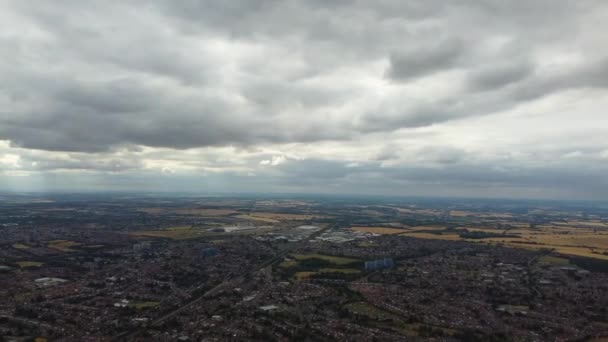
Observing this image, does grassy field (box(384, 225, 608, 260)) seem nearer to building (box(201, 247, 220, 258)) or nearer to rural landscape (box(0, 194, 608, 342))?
rural landscape (box(0, 194, 608, 342))

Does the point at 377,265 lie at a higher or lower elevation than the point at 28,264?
higher

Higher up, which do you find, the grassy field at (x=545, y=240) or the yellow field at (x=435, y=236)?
the grassy field at (x=545, y=240)

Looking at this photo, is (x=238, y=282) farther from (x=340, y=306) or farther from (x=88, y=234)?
(x=88, y=234)

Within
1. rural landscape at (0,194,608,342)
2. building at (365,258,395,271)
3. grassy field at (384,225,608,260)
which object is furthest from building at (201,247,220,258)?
grassy field at (384,225,608,260)

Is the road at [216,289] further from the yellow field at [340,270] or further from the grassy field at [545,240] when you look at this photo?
the grassy field at [545,240]

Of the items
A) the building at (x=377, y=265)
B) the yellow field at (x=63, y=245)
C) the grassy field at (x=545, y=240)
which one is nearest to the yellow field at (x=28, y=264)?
the yellow field at (x=63, y=245)

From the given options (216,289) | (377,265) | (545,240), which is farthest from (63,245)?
(545,240)

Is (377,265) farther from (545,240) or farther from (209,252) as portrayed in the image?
(545,240)
